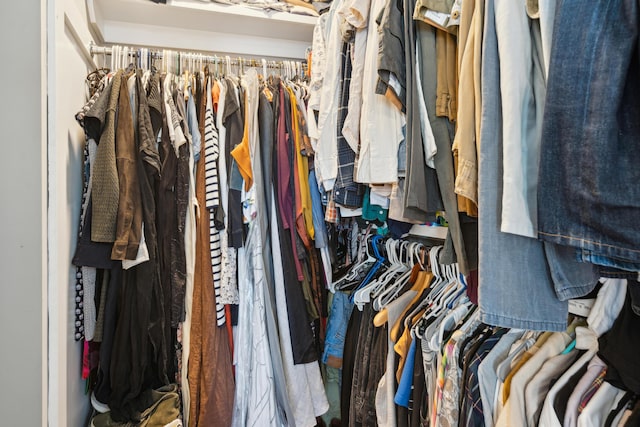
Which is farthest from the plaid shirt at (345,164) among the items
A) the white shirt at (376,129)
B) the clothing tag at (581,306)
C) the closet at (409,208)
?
the clothing tag at (581,306)

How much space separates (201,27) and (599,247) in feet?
5.44

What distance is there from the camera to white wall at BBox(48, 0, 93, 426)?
2.74 feet

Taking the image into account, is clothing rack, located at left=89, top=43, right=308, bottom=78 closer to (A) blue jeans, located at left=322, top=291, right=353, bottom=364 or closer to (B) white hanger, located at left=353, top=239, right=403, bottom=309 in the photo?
(B) white hanger, located at left=353, top=239, right=403, bottom=309

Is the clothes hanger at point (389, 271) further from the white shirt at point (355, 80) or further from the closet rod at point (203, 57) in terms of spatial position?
the closet rod at point (203, 57)

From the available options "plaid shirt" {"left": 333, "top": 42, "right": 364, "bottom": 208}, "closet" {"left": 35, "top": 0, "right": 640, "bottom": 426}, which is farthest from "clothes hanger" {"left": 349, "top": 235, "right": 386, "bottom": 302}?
"plaid shirt" {"left": 333, "top": 42, "right": 364, "bottom": 208}

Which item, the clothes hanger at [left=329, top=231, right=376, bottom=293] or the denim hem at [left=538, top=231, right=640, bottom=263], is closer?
the denim hem at [left=538, top=231, right=640, bottom=263]

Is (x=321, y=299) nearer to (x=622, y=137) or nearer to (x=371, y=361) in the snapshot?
(x=371, y=361)

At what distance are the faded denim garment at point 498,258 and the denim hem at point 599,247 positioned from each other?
0.07 meters

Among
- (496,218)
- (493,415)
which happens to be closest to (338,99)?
(496,218)

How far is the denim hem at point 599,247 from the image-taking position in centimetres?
39

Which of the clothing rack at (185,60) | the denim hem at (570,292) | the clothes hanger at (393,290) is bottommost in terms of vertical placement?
the clothes hanger at (393,290)

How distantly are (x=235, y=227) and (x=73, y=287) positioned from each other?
504mm

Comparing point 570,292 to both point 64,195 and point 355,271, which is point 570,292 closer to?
point 355,271

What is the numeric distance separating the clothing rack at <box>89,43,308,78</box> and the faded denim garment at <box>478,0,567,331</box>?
1103 mm
